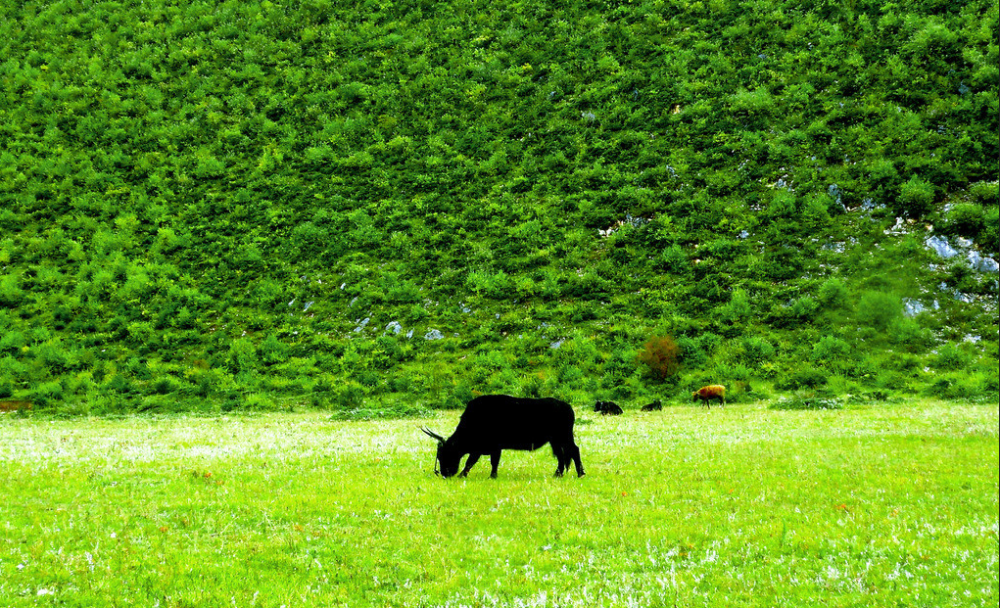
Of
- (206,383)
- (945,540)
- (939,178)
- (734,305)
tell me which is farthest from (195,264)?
(939,178)

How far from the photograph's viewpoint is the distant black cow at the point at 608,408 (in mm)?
29120

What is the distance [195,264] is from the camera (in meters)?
47.6

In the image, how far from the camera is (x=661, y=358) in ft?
114

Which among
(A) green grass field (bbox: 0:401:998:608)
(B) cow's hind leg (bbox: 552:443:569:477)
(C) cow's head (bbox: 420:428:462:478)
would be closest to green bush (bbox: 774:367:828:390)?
(A) green grass field (bbox: 0:401:998:608)

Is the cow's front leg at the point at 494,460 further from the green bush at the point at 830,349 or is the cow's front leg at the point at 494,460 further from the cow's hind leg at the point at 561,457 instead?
the green bush at the point at 830,349

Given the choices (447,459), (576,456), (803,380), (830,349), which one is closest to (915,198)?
(830,349)

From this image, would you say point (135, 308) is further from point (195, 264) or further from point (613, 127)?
point (613, 127)

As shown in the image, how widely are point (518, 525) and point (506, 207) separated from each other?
131 ft

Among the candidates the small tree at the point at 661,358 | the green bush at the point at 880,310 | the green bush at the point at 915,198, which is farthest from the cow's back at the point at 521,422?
the green bush at the point at 915,198

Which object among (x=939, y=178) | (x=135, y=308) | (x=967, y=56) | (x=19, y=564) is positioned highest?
(x=967, y=56)

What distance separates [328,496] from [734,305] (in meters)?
31.2

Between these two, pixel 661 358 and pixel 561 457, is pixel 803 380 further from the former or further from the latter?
pixel 561 457

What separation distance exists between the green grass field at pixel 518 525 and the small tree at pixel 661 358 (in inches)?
609

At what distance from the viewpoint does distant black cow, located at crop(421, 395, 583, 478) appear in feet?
48.2
